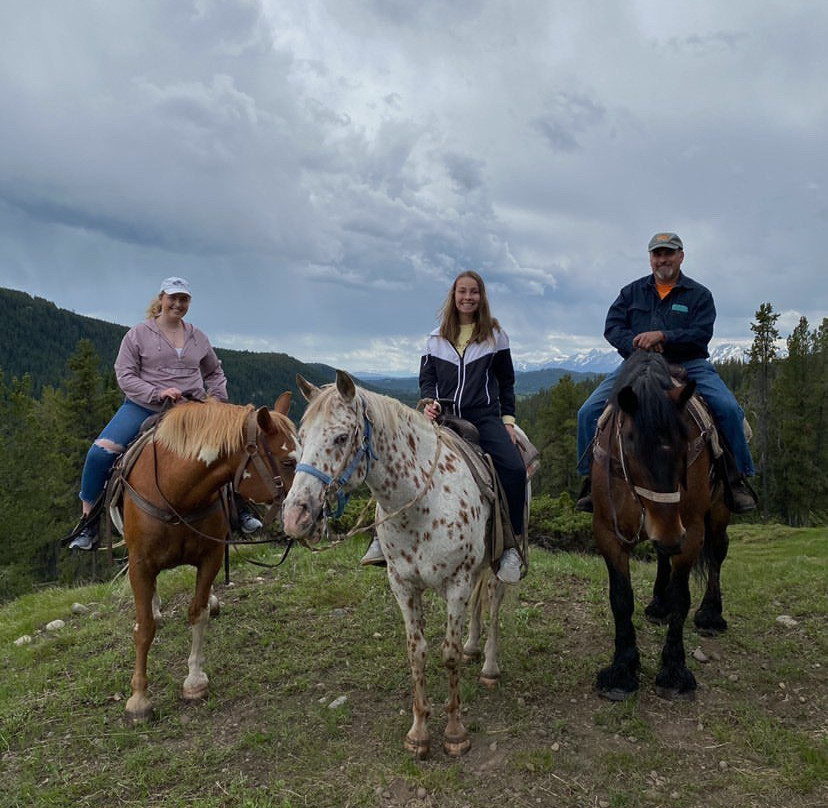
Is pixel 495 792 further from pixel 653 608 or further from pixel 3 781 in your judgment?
pixel 3 781

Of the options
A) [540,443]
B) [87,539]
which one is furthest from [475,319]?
[540,443]

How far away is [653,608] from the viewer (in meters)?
5.75

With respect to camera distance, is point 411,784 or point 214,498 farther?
point 214,498

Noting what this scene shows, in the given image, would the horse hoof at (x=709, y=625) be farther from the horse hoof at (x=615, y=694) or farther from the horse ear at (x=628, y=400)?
the horse ear at (x=628, y=400)

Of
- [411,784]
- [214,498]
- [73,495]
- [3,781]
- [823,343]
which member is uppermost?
[823,343]

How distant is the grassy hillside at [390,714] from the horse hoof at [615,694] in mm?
84

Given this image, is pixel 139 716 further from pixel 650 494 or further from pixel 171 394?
pixel 650 494

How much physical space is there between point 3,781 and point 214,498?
2341 mm

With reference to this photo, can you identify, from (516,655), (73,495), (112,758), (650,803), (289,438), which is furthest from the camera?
(73,495)

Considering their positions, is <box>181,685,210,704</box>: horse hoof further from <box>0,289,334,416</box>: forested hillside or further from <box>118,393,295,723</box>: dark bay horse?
<box>0,289,334,416</box>: forested hillside

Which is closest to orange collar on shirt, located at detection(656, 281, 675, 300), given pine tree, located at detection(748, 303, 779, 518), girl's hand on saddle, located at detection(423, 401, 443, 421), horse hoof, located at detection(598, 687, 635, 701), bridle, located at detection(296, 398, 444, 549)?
girl's hand on saddle, located at detection(423, 401, 443, 421)

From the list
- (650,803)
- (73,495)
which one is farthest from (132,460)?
(73,495)

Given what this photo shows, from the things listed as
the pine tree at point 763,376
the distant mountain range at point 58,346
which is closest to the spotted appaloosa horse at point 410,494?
the pine tree at point 763,376

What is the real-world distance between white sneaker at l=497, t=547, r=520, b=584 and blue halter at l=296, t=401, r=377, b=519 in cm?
161
